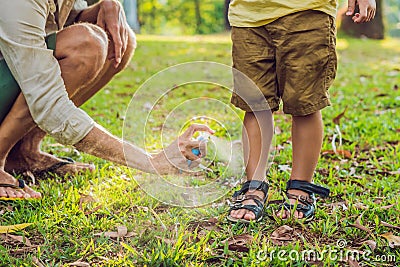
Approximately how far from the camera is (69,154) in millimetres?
2857

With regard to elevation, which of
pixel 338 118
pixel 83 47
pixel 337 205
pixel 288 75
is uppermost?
pixel 83 47

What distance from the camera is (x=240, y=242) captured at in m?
1.82

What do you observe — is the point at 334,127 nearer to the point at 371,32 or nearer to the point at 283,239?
the point at 283,239

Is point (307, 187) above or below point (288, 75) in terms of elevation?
below

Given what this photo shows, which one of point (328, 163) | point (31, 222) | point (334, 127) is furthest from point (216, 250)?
point (334, 127)

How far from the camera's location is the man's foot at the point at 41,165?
8.05 ft

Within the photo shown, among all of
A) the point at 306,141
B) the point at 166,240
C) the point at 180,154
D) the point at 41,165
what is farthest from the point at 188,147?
the point at 41,165

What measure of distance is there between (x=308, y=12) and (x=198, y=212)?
0.86m

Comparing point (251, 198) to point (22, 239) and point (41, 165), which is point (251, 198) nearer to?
point (22, 239)

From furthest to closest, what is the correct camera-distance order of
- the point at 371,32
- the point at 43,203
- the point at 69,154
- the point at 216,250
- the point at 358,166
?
the point at 371,32
the point at 69,154
the point at 358,166
the point at 43,203
the point at 216,250

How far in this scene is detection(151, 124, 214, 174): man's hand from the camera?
169 centimetres

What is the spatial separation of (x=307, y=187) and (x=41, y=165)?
3.91ft

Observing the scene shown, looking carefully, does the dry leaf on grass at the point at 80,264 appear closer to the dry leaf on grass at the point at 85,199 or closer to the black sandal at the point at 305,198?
the dry leaf on grass at the point at 85,199

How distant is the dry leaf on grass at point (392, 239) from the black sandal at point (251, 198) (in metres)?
0.44
